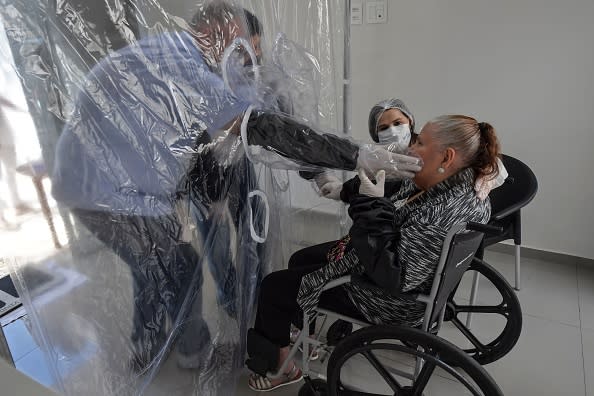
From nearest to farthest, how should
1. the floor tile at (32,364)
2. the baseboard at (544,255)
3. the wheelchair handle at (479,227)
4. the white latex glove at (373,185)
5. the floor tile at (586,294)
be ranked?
the wheelchair handle at (479,227)
the white latex glove at (373,185)
the floor tile at (32,364)
the floor tile at (586,294)
the baseboard at (544,255)

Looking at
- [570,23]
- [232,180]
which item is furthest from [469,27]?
[232,180]

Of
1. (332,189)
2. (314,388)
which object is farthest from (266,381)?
(332,189)

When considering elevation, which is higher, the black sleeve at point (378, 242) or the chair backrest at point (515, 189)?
the black sleeve at point (378, 242)

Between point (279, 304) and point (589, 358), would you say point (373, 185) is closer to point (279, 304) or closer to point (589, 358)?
point (279, 304)

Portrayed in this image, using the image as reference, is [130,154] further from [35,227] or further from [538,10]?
[538,10]

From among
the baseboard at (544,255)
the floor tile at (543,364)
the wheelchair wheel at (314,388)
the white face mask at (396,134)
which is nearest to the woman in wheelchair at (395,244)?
the wheelchair wheel at (314,388)

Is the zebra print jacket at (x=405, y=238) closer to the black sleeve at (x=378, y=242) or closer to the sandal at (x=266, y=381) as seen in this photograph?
the black sleeve at (x=378, y=242)

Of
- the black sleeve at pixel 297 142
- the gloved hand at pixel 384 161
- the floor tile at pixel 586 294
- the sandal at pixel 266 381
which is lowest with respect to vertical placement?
the floor tile at pixel 586 294

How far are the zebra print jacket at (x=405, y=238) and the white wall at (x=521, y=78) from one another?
1224 mm

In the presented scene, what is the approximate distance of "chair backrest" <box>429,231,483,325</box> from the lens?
0.90m

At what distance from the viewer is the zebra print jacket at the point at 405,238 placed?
96 cm

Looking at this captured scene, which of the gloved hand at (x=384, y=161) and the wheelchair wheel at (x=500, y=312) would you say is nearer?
the gloved hand at (x=384, y=161)

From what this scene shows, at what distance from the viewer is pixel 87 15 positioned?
794 millimetres

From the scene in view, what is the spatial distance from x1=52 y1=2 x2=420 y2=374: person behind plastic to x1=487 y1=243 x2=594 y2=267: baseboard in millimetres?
1486
